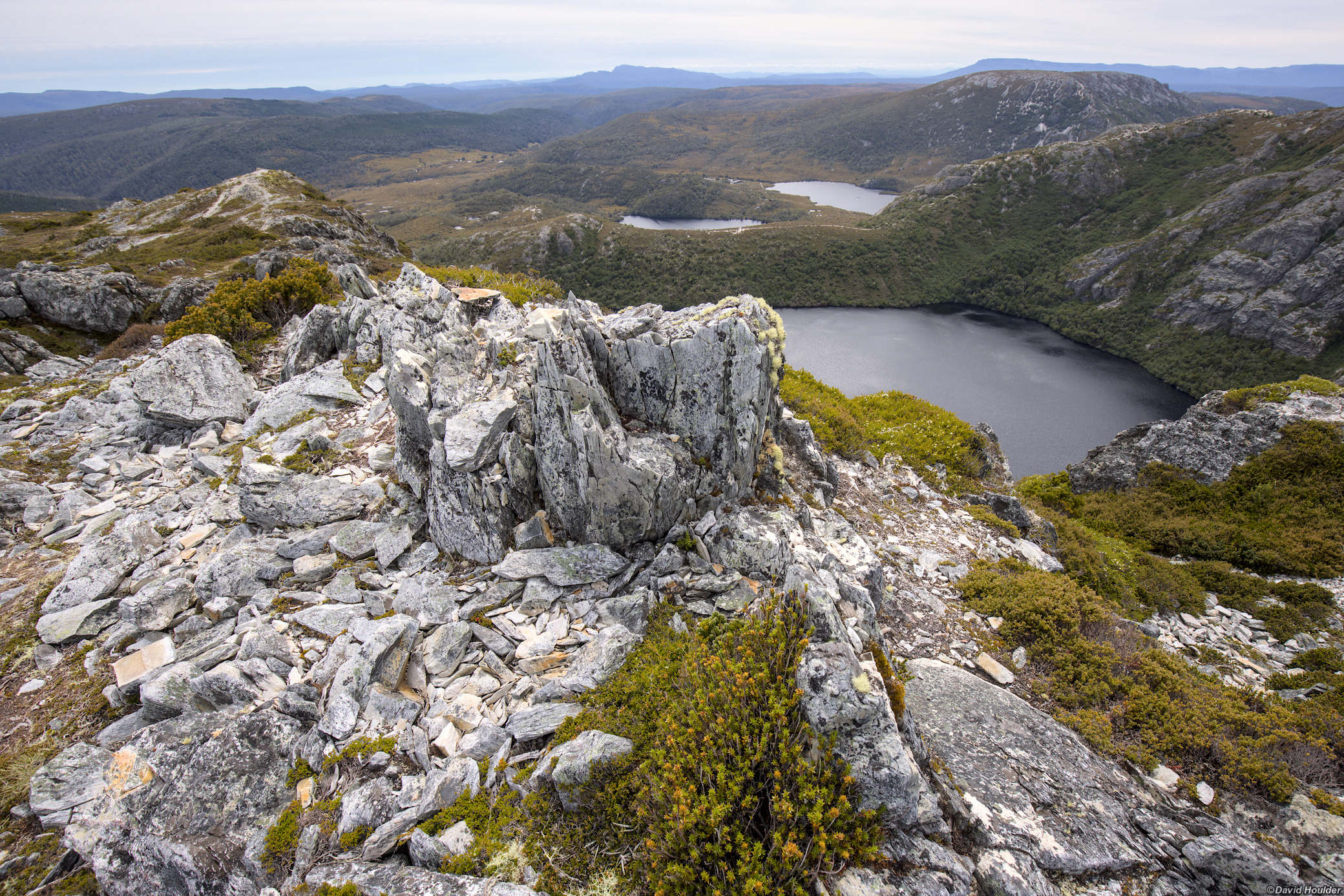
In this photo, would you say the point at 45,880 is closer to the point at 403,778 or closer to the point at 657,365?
the point at 403,778

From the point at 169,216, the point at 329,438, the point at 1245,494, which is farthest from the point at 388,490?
the point at 169,216

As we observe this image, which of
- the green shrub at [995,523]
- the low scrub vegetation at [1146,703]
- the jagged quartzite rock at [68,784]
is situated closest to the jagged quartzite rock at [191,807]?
the jagged quartzite rock at [68,784]

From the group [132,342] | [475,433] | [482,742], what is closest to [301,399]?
[475,433]

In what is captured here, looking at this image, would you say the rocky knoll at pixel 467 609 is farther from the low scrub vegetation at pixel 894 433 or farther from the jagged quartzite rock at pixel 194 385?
the low scrub vegetation at pixel 894 433

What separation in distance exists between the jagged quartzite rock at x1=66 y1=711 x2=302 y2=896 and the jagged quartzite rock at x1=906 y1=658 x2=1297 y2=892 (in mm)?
9467

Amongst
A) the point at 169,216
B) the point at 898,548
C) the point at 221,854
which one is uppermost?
the point at 169,216

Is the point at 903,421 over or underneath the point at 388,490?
underneath

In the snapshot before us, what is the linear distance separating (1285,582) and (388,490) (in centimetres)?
2844

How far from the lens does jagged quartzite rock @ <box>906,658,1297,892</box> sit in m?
6.77

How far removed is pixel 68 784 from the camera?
20.8 feet

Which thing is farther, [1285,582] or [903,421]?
[903,421]

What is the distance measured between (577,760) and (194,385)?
50.0ft

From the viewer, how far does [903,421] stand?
2147cm

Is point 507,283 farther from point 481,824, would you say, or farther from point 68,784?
point 481,824
